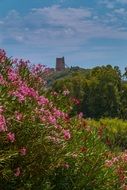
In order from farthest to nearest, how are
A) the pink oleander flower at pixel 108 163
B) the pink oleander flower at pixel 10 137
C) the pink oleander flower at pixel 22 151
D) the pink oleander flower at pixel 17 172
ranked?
the pink oleander flower at pixel 108 163 → the pink oleander flower at pixel 17 172 → the pink oleander flower at pixel 22 151 → the pink oleander flower at pixel 10 137

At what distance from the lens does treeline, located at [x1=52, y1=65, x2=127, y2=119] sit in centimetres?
8338

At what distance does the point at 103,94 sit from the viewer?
276ft

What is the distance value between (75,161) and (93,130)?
153 centimetres

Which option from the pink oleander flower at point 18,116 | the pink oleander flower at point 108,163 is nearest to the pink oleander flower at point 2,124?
the pink oleander flower at point 18,116

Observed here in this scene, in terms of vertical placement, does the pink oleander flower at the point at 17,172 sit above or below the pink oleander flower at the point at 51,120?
below

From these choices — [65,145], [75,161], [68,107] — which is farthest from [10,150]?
[68,107]

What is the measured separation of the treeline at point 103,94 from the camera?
274 feet

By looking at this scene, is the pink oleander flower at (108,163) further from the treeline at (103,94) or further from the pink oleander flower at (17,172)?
the treeline at (103,94)

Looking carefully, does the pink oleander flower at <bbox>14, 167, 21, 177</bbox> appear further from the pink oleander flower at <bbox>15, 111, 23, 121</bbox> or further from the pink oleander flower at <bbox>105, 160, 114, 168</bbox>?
the pink oleander flower at <bbox>105, 160, 114, 168</bbox>

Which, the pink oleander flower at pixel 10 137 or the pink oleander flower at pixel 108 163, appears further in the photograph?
the pink oleander flower at pixel 108 163

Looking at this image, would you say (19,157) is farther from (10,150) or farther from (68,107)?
(68,107)

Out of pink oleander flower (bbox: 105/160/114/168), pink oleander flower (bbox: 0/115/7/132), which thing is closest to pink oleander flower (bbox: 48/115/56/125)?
pink oleander flower (bbox: 0/115/7/132)

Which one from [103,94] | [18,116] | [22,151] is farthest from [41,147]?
[103,94]

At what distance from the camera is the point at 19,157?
895cm
